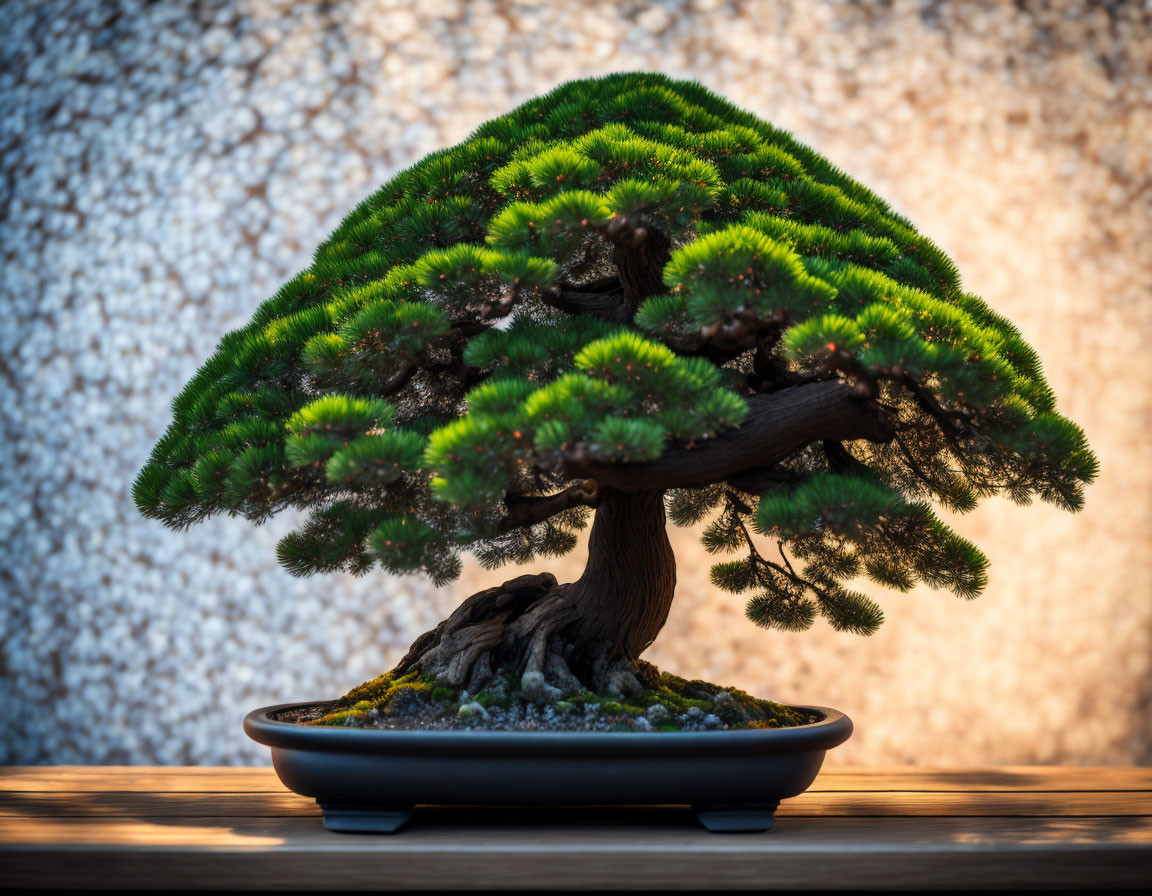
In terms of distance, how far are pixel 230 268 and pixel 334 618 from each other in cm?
99

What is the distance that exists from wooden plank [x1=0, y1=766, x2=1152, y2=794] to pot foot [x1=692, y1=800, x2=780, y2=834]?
41cm

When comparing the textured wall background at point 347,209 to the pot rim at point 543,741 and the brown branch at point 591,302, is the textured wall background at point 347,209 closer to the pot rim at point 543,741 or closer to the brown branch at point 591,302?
the brown branch at point 591,302

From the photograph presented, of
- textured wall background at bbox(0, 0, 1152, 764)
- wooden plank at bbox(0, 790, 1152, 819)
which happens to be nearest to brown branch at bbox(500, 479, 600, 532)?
wooden plank at bbox(0, 790, 1152, 819)

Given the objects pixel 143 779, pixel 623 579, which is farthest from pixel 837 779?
pixel 143 779

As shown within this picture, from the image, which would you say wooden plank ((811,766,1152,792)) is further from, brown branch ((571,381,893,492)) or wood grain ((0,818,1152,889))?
brown branch ((571,381,893,492))

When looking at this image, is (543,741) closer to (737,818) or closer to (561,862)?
(561,862)

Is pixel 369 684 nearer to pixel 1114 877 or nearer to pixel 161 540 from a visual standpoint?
pixel 1114 877

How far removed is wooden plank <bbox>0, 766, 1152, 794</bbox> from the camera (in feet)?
4.61

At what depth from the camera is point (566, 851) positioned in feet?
2.93

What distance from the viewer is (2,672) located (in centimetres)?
258

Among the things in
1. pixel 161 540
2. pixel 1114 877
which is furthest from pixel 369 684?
pixel 161 540

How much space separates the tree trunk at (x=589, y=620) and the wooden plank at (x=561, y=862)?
244 millimetres

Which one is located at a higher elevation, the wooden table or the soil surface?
the soil surface

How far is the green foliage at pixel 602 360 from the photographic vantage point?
89 centimetres
